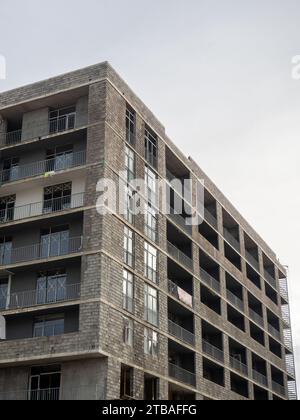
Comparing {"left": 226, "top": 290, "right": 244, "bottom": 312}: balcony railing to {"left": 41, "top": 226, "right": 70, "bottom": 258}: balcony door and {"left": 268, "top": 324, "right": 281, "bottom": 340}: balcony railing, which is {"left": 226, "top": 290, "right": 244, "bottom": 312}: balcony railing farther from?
{"left": 41, "top": 226, "right": 70, "bottom": 258}: balcony door

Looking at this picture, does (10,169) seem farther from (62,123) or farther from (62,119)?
(62,119)

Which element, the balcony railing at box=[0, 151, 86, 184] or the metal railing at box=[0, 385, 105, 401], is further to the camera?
the balcony railing at box=[0, 151, 86, 184]

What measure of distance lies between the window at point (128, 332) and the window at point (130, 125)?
12.7 meters

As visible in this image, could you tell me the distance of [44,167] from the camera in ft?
161

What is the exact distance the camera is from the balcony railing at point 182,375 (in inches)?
1992

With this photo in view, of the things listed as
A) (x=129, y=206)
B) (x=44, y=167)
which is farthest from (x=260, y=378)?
(x=44, y=167)

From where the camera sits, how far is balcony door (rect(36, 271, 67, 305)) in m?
45.1

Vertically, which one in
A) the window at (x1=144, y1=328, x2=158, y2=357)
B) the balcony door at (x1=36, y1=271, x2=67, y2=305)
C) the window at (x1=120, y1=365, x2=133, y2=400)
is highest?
the balcony door at (x1=36, y1=271, x2=67, y2=305)

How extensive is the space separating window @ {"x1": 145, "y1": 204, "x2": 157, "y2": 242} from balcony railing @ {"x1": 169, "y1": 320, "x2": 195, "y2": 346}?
20.8 ft

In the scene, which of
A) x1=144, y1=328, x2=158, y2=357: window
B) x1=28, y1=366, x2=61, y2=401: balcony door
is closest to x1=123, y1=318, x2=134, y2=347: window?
x1=144, y1=328, x2=158, y2=357: window

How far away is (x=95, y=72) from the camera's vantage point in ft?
159

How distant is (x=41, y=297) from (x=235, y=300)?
25.0 meters

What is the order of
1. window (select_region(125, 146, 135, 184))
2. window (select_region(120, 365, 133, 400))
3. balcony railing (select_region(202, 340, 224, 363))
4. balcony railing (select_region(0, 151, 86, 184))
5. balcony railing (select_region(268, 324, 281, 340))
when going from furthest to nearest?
balcony railing (select_region(268, 324, 281, 340)), balcony railing (select_region(202, 340, 224, 363)), window (select_region(125, 146, 135, 184)), balcony railing (select_region(0, 151, 86, 184)), window (select_region(120, 365, 133, 400))

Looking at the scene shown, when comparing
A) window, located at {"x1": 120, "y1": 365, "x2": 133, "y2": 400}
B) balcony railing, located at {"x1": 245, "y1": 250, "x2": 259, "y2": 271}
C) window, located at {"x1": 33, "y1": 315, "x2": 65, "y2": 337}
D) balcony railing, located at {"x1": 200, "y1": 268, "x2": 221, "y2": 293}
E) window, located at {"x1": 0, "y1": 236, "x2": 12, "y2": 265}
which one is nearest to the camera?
window, located at {"x1": 120, "y1": 365, "x2": 133, "y2": 400}
